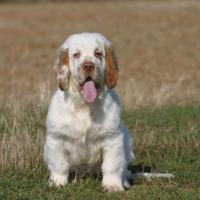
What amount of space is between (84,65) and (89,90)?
0.88ft

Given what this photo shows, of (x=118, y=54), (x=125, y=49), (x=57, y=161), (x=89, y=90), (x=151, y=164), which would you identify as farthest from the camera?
(x=125, y=49)

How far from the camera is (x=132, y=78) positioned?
17.8 m

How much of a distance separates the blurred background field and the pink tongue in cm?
86

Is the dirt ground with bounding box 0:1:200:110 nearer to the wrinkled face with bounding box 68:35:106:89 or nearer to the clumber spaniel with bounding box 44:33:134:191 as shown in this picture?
the clumber spaniel with bounding box 44:33:134:191

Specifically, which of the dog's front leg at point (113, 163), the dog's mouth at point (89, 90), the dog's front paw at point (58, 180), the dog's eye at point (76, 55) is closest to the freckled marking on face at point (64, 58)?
the dog's eye at point (76, 55)

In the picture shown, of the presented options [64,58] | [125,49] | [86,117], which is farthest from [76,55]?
[125,49]

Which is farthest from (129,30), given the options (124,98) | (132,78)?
(124,98)

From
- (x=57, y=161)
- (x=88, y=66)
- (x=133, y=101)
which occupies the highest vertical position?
(x=88, y=66)

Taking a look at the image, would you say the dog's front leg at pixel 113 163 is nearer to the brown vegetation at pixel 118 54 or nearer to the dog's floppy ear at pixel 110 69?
the dog's floppy ear at pixel 110 69

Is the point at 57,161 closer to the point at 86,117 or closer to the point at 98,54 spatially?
the point at 86,117

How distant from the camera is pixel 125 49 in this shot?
25.6m

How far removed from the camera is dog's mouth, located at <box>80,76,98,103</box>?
6.89m

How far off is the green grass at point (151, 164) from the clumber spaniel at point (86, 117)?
0.24 m

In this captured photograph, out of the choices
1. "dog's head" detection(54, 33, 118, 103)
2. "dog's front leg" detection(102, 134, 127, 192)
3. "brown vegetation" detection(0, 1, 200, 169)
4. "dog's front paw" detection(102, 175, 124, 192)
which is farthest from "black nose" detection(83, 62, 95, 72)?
"brown vegetation" detection(0, 1, 200, 169)
